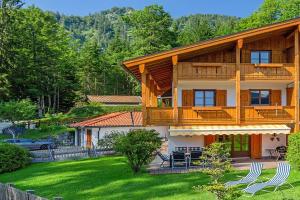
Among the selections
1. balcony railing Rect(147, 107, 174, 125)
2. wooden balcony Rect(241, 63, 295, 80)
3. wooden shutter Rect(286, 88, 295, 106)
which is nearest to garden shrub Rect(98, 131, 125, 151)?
balcony railing Rect(147, 107, 174, 125)

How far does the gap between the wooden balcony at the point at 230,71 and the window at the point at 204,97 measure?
212 cm

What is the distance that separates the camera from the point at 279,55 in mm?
27266

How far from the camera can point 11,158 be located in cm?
2544

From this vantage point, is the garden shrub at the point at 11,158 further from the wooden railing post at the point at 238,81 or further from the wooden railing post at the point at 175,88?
the wooden railing post at the point at 238,81

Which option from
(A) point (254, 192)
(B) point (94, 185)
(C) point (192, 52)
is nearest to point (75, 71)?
(C) point (192, 52)

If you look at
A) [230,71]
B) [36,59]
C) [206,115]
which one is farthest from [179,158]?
[36,59]

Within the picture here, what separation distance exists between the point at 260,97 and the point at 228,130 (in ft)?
15.5

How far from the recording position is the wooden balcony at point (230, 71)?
2509 cm

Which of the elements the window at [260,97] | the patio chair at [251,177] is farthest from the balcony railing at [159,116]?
the patio chair at [251,177]

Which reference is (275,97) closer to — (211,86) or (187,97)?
(211,86)

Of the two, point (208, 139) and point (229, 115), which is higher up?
point (229, 115)

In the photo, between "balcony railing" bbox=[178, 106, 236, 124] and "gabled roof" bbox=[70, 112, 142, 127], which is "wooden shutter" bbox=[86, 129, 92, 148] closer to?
"gabled roof" bbox=[70, 112, 142, 127]

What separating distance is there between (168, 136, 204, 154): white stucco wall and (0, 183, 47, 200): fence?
46.2 feet

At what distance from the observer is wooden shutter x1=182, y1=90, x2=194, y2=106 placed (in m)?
26.8
